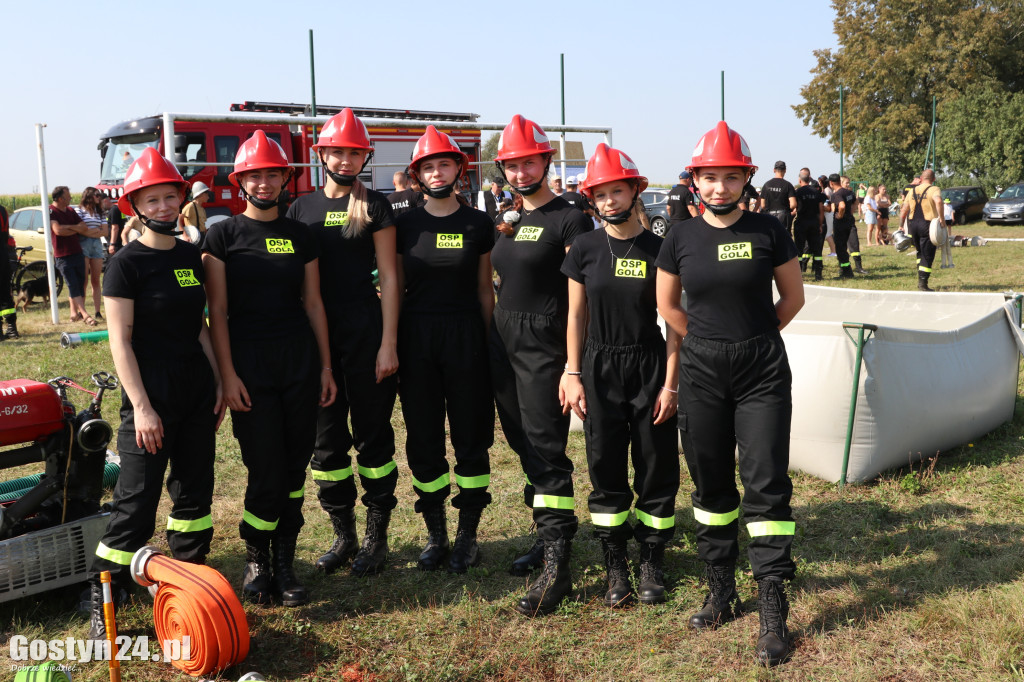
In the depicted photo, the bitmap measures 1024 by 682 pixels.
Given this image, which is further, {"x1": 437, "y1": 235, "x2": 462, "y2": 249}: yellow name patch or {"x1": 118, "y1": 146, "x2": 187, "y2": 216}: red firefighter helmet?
{"x1": 437, "y1": 235, "x2": 462, "y2": 249}: yellow name patch

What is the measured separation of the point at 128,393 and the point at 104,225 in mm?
10762

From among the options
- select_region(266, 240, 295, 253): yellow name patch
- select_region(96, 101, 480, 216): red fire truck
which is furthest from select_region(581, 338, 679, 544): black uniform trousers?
select_region(96, 101, 480, 216): red fire truck

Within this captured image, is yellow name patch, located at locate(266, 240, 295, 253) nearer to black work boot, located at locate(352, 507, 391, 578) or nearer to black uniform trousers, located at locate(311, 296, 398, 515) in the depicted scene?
black uniform trousers, located at locate(311, 296, 398, 515)

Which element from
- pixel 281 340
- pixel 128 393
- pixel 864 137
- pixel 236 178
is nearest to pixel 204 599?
pixel 128 393

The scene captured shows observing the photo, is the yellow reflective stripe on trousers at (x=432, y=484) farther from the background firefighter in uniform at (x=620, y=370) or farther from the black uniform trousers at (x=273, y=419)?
the background firefighter in uniform at (x=620, y=370)

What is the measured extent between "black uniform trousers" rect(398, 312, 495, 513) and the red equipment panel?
1.67 meters

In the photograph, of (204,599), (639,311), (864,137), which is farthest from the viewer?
(864,137)

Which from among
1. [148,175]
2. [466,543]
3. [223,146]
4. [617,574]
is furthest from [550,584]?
[223,146]

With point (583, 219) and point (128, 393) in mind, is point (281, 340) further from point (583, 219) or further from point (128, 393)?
point (583, 219)

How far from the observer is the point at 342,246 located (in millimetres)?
4191

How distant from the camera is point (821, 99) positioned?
159 ft

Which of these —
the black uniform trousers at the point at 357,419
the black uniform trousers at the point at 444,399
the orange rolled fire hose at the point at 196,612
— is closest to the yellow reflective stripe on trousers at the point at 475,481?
the black uniform trousers at the point at 444,399

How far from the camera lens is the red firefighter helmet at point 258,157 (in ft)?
12.8

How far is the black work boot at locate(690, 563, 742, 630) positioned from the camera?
379 centimetres
